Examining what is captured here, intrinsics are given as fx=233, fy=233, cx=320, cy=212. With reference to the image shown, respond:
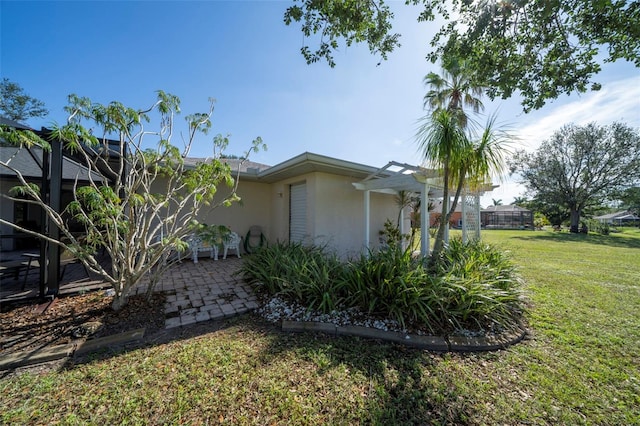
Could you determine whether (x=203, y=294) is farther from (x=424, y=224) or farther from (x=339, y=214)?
(x=424, y=224)

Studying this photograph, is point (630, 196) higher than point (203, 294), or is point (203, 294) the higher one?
point (630, 196)

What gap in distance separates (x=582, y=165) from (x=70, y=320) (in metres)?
30.8

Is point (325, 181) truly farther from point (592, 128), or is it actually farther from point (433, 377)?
point (592, 128)

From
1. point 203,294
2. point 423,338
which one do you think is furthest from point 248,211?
point 423,338

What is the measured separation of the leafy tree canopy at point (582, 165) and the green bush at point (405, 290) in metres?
18.9

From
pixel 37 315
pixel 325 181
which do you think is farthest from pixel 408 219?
pixel 37 315

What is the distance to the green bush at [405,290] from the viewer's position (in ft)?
11.0

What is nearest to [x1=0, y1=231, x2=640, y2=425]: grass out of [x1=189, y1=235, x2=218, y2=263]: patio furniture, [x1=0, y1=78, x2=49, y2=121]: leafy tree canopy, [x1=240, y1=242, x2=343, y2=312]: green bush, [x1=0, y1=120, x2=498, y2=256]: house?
[x1=240, y1=242, x2=343, y2=312]: green bush

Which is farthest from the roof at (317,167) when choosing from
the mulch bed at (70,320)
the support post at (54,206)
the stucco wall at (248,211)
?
the support post at (54,206)

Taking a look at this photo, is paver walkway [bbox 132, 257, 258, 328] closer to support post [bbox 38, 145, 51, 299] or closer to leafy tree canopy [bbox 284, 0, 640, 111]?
support post [bbox 38, 145, 51, 299]

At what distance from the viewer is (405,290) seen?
338cm

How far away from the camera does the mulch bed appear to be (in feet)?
9.34

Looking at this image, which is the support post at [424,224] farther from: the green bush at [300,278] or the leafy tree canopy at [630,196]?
the leafy tree canopy at [630,196]

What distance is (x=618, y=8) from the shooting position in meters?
3.20
